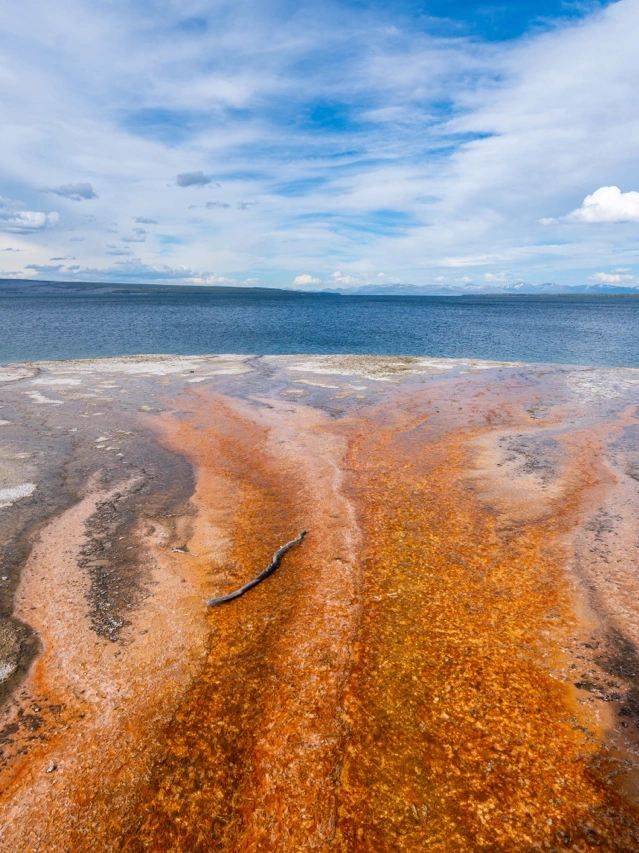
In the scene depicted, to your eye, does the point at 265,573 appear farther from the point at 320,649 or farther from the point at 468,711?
the point at 468,711

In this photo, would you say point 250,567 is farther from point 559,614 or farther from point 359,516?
point 559,614

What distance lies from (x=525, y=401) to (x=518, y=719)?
746 inches

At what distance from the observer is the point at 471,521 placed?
35.0 ft

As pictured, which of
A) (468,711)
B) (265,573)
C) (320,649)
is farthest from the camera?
(265,573)

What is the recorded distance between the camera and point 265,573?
8688 millimetres

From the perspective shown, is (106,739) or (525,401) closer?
(106,739)

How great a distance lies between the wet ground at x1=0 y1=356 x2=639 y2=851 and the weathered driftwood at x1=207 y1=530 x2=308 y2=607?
156 millimetres

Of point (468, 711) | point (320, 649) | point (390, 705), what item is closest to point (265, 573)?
point (320, 649)

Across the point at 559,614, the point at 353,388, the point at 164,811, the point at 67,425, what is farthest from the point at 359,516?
the point at 353,388

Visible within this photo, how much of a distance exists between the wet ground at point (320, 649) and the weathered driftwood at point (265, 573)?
0.51 ft

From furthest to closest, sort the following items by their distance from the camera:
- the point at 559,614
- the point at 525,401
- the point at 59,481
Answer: the point at 525,401, the point at 59,481, the point at 559,614

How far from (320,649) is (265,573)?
82.3 inches

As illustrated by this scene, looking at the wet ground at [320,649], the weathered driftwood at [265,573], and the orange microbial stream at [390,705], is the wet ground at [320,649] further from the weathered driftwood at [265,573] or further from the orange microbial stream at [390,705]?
the weathered driftwood at [265,573]

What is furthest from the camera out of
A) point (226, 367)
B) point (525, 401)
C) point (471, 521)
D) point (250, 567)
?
point (226, 367)
